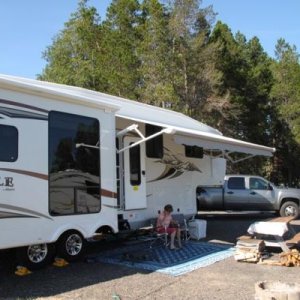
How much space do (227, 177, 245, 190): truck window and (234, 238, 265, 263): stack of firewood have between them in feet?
31.3

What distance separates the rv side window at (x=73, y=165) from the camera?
7.96 metres

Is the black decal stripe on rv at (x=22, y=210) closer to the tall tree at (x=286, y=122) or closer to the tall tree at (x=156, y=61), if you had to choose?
the tall tree at (x=156, y=61)

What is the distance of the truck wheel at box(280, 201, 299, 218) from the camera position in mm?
18359

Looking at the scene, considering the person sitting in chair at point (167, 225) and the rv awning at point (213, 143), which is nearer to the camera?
the rv awning at point (213, 143)

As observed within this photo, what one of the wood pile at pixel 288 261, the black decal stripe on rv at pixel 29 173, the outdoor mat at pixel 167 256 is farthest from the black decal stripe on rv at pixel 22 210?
the wood pile at pixel 288 261

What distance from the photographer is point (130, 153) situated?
1027 cm

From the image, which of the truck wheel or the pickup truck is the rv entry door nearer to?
the pickup truck

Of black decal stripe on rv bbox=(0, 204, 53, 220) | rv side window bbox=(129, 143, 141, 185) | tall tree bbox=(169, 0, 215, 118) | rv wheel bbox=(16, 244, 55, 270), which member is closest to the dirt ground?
rv wheel bbox=(16, 244, 55, 270)

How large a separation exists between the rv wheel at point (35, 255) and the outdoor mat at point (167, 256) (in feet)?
3.56

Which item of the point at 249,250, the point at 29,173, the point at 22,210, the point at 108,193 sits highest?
the point at 29,173

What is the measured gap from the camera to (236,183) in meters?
18.8

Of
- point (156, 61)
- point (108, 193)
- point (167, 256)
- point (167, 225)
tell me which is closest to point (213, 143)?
point (167, 225)

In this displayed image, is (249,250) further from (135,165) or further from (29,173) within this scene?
→ (29,173)

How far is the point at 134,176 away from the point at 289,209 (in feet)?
32.4
